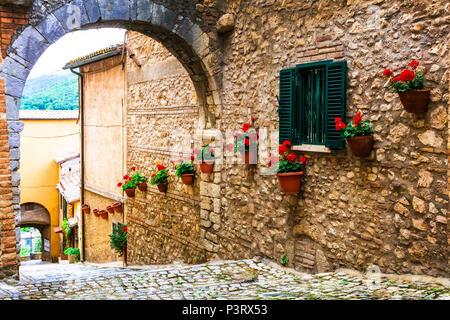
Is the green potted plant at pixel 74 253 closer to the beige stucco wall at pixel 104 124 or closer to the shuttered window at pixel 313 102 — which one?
the beige stucco wall at pixel 104 124

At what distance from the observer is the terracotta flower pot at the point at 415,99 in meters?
4.51

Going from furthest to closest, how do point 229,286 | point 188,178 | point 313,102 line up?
point 188,178
point 313,102
point 229,286

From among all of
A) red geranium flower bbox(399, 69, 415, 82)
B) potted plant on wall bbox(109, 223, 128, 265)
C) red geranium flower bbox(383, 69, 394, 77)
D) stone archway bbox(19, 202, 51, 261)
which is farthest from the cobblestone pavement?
stone archway bbox(19, 202, 51, 261)

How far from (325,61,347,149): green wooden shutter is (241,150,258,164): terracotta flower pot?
5.45 feet

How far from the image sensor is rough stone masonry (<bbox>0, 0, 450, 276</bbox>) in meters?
4.63

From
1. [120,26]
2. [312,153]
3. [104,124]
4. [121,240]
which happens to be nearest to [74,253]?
[104,124]

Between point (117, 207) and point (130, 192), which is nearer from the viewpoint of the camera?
point (130, 192)

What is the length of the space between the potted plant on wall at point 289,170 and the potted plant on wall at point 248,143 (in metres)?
0.88

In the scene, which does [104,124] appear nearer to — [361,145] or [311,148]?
[311,148]

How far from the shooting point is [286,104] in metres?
6.41

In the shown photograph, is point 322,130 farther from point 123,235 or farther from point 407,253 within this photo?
point 123,235

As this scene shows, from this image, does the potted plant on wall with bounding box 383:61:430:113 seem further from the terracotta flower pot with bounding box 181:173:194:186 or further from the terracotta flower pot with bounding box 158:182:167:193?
the terracotta flower pot with bounding box 158:182:167:193

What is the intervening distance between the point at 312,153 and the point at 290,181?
1.46 feet

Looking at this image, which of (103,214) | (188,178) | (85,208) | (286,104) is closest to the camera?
(286,104)
